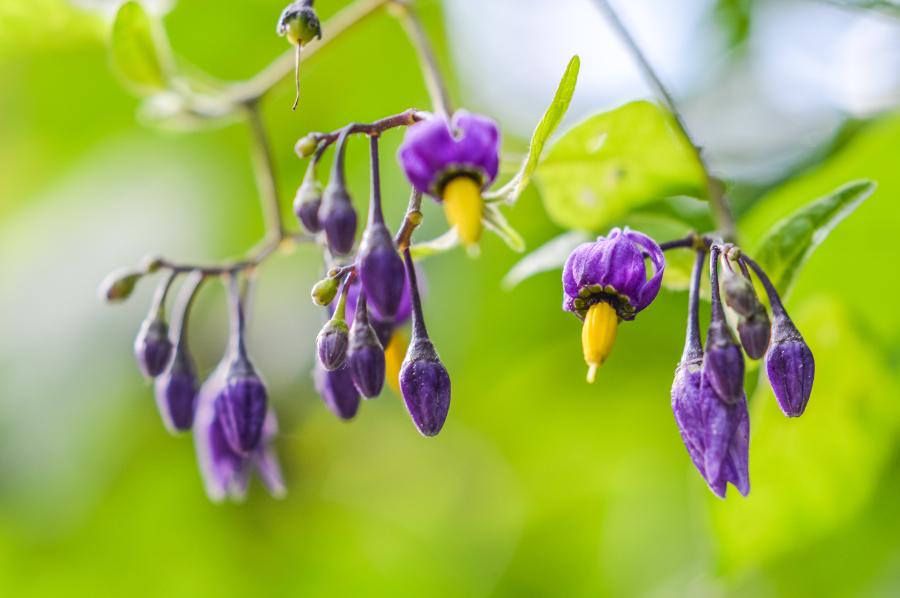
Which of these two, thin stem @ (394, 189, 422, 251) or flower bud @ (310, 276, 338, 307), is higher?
thin stem @ (394, 189, 422, 251)

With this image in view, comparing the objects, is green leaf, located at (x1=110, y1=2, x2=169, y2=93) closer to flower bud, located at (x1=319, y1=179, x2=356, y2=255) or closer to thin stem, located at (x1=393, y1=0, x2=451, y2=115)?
thin stem, located at (x1=393, y1=0, x2=451, y2=115)

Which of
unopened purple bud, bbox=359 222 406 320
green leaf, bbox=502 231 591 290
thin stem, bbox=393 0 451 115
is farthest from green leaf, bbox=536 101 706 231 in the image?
unopened purple bud, bbox=359 222 406 320

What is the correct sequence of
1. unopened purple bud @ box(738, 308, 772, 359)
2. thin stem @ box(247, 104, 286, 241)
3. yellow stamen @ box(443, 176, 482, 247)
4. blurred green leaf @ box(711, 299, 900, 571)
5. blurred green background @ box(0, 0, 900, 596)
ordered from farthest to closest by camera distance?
blurred green background @ box(0, 0, 900, 596)
blurred green leaf @ box(711, 299, 900, 571)
thin stem @ box(247, 104, 286, 241)
yellow stamen @ box(443, 176, 482, 247)
unopened purple bud @ box(738, 308, 772, 359)

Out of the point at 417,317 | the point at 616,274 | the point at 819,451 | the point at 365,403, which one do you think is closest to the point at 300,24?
the point at 417,317

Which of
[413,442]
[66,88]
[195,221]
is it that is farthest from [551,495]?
[66,88]

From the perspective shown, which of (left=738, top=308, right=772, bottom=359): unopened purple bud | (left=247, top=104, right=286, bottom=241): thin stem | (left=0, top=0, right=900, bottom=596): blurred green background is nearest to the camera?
(left=738, top=308, right=772, bottom=359): unopened purple bud

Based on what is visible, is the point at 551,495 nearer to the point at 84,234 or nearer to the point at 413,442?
the point at 413,442
